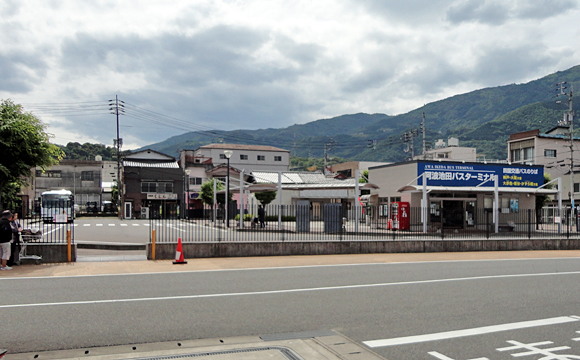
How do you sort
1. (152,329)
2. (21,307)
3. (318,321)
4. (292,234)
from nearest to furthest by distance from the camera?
(152,329) < (318,321) < (21,307) < (292,234)

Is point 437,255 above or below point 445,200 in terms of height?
below

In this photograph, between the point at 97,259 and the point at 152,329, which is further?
the point at 97,259

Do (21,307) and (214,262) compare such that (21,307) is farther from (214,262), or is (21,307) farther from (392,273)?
(392,273)

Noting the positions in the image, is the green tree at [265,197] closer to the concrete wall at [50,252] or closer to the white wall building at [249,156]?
the concrete wall at [50,252]

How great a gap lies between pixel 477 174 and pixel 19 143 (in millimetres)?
27465

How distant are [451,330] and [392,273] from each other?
6.43m

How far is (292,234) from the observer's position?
2177 cm

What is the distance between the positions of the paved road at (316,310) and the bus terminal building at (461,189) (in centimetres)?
1815

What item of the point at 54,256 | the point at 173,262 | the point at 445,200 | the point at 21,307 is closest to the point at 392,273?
the point at 173,262

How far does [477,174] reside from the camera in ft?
109

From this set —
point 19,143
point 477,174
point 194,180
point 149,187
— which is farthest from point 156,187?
point 19,143

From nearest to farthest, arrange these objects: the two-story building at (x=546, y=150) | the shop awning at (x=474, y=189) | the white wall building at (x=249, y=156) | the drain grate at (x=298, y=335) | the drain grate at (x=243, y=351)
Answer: the drain grate at (x=243, y=351) → the drain grate at (x=298, y=335) → the shop awning at (x=474, y=189) → the two-story building at (x=546, y=150) → the white wall building at (x=249, y=156)

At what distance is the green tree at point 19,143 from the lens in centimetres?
1493

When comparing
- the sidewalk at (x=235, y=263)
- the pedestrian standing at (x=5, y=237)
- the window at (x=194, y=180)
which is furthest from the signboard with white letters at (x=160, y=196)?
the pedestrian standing at (x=5, y=237)
